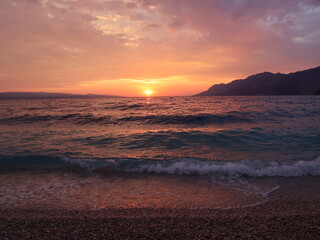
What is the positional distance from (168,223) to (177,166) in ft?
13.3

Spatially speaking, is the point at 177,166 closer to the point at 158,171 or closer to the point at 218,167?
the point at 158,171

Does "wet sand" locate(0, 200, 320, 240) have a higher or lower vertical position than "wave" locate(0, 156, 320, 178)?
higher

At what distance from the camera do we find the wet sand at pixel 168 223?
3721 mm

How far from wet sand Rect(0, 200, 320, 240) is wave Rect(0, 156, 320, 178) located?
8.52ft

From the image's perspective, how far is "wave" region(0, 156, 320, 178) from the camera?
763 cm

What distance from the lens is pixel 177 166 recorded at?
8.21m

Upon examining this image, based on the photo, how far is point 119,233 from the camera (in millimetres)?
3828

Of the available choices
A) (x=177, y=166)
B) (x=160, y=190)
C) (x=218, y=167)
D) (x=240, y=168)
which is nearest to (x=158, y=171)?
(x=177, y=166)

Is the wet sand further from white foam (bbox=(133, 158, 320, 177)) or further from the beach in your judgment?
white foam (bbox=(133, 158, 320, 177))

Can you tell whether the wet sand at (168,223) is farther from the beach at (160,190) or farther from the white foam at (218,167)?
the white foam at (218,167)

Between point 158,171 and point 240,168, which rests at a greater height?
point 240,168

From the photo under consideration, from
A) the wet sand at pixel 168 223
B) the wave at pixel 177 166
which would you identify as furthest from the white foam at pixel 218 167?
the wet sand at pixel 168 223

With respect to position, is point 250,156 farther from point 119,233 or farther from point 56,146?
point 56,146

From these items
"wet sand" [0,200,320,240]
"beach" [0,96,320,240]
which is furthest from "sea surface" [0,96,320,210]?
"wet sand" [0,200,320,240]
